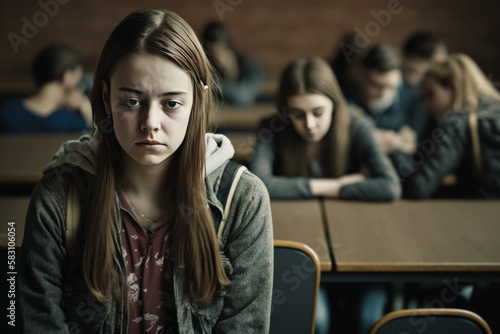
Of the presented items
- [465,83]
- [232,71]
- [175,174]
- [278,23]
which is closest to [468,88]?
[465,83]

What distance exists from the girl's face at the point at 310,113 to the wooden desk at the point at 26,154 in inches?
41.9

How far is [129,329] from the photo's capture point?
108cm

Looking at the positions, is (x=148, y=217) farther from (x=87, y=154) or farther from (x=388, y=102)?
(x=388, y=102)

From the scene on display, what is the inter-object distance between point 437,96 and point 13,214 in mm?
1832

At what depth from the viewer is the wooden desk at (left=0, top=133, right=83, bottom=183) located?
2.00 m

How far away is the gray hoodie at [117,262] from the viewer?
1000 mm

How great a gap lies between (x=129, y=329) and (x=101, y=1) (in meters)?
4.51

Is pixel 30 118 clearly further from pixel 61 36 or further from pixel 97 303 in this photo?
pixel 61 36

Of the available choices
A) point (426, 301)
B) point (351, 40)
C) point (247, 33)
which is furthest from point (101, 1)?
point (426, 301)

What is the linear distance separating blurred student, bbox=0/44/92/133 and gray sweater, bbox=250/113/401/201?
4.22ft

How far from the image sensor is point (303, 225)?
1699 mm

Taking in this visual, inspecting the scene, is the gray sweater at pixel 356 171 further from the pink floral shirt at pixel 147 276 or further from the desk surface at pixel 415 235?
the pink floral shirt at pixel 147 276

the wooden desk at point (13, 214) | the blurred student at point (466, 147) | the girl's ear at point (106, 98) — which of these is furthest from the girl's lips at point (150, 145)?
the blurred student at point (466, 147)

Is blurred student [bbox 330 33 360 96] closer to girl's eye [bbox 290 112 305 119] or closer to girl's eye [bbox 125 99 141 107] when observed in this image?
girl's eye [bbox 290 112 305 119]
